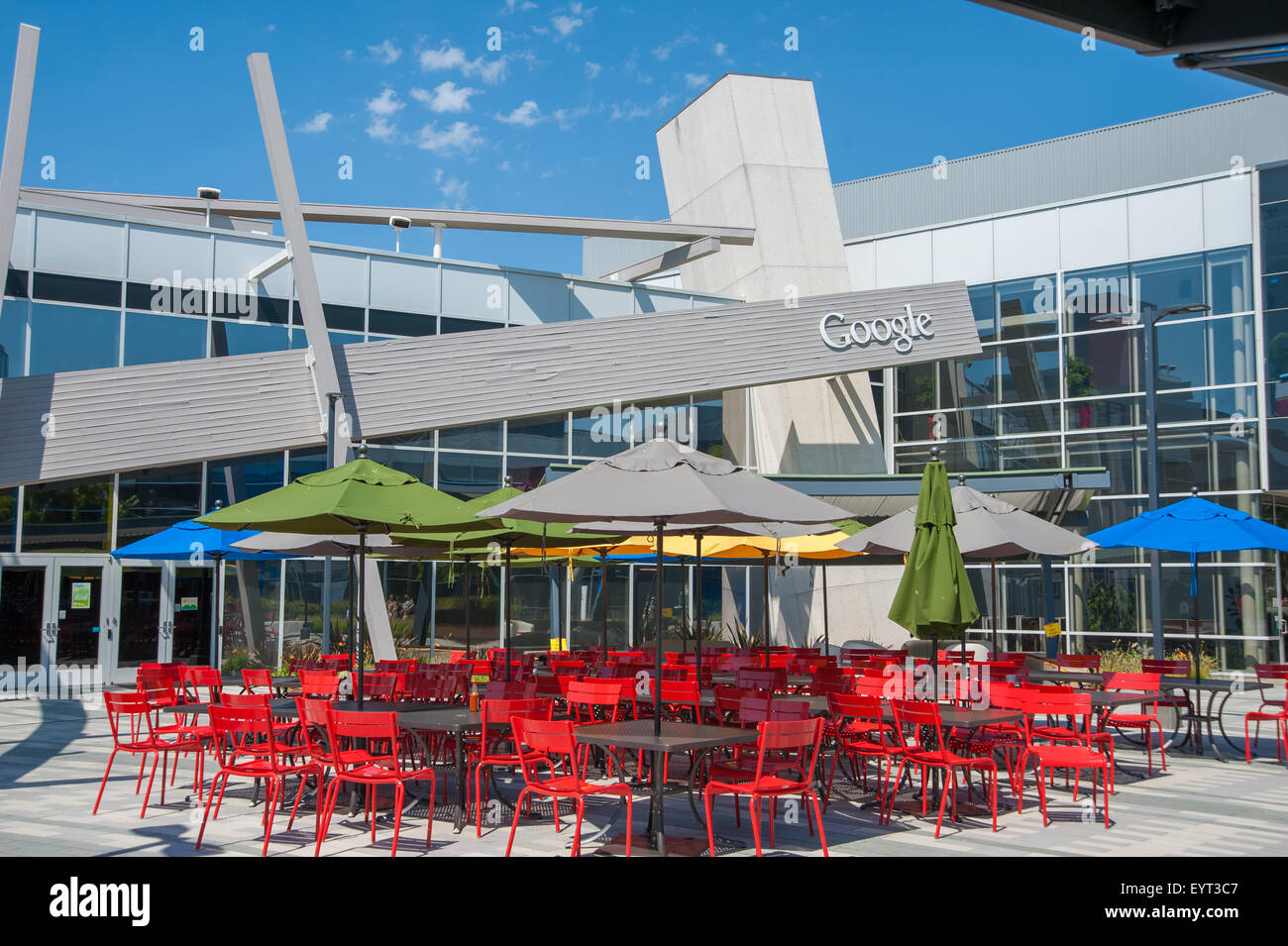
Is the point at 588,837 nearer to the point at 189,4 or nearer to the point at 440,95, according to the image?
the point at 440,95

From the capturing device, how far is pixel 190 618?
775 inches

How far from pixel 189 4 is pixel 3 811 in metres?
13.5

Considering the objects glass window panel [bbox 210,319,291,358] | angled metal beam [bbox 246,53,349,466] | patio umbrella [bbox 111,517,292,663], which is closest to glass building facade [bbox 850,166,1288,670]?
angled metal beam [bbox 246,53,349,466]

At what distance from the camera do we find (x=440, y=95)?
17.2 metres

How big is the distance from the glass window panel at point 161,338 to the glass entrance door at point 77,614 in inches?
143

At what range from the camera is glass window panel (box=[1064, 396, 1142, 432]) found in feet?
82.9

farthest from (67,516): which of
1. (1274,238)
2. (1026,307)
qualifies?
(1274,238)

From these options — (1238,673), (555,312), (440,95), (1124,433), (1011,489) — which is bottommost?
(1238,673)

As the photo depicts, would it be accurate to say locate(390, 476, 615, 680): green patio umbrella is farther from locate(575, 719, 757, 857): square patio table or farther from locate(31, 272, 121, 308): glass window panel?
locate(31, 272, 121, 308): glass window panel

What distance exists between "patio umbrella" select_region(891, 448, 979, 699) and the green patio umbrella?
3152mm

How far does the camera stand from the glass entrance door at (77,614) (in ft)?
60.4

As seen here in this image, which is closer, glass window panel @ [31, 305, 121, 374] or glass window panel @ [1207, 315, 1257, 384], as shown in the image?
glass window panel @ [31, 305, 121, 374]

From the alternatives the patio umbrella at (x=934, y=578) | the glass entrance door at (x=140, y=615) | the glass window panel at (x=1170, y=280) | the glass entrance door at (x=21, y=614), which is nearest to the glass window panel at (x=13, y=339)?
the glass entrance door at (x=21, y=614)
